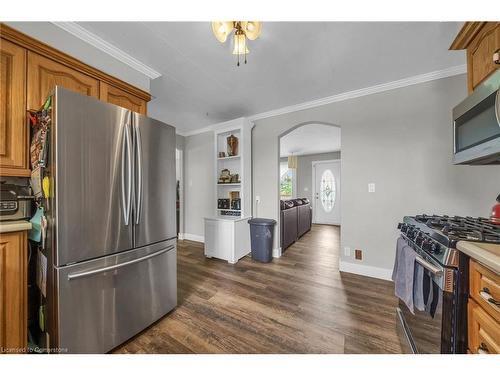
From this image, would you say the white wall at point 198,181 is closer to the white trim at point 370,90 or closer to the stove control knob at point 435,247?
the white trim at point 370,90

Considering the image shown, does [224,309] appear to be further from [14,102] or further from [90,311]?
[14,102]

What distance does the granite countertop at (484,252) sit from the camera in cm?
65

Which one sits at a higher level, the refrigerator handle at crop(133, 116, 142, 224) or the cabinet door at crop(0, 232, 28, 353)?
the refrigerator handle at crop(133, 116, 142, 224)

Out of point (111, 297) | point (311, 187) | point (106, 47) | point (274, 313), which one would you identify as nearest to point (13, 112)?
point (106, 47)

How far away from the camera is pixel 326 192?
6652 millimetres

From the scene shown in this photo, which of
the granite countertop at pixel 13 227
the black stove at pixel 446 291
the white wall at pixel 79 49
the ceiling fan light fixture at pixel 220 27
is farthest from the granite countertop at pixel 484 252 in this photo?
the white wall at pixel 79 49

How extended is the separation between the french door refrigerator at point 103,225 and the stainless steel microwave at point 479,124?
6.91ft

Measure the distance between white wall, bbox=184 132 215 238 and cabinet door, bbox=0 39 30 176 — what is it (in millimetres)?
2773

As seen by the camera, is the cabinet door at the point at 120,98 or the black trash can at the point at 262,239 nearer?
the cabinet door at the point at 120,98

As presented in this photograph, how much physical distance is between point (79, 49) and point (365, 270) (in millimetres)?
3802

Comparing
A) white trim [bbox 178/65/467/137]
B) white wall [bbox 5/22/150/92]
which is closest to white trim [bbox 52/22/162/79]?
white wall [bbox 5/22/150/92]

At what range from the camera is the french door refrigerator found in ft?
3.55

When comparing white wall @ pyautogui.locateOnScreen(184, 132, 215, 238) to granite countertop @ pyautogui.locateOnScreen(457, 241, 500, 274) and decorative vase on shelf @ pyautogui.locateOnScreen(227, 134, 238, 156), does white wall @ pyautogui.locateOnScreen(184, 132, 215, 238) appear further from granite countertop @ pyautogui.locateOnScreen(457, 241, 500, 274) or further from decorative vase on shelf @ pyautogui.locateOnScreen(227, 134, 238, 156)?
granite countertop @ pyautogui.locateOnScreen(457, 241, 500, 274)
